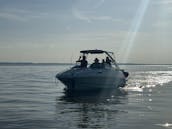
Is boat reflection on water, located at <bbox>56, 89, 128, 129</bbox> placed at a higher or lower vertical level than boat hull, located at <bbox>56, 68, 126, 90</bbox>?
lower

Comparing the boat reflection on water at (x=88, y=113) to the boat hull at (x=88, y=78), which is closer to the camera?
the boat reflection on water at (x=88, y=113)

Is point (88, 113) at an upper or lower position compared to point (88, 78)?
lower

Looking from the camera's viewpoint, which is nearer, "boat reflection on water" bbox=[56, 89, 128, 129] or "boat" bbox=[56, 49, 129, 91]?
"boat reflection on water" bbox=[56, 89, 128, 129]

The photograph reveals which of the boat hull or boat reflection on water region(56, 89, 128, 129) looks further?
the boat hull

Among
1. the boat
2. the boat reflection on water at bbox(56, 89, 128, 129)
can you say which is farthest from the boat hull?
the boat reflection on water at bbox(56, 89, 128, 129)

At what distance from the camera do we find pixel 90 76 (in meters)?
35.1

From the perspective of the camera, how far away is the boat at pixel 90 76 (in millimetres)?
34653

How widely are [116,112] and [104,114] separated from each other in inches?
42.2

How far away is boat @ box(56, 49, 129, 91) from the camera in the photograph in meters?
34.7

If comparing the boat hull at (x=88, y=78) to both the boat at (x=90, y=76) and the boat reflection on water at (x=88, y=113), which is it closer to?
the boat at (x=90, y=76)

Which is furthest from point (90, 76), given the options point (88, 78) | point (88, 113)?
point (88, 113)

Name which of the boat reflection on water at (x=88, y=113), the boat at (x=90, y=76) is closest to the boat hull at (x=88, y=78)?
the boat at (x=90, y=76)

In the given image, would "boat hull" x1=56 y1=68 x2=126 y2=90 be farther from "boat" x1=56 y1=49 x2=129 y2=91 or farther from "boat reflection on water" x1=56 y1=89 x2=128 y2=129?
"boat reflection on water" x1=56 y1=89 x2=128 y2=129

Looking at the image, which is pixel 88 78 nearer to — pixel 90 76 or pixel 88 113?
pixel 90 76
